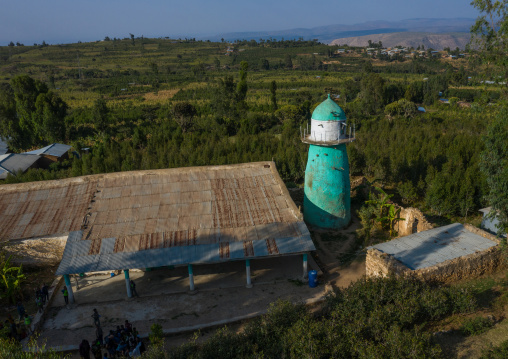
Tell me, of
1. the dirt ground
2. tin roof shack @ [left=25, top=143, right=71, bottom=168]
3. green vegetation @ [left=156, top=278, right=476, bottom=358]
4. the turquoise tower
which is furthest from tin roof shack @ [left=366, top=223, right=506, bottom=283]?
tin roof shack @ [left=25, top=143, right=71, bottom=168]

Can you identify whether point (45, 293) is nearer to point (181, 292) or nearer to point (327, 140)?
point (181, 292)

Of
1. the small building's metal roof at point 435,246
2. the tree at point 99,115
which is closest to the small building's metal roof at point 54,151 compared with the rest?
the tree at point 99,115

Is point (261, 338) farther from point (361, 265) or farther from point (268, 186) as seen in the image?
point (268, 186)

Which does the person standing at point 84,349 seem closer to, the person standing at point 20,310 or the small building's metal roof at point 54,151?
the person standing at point 20,310

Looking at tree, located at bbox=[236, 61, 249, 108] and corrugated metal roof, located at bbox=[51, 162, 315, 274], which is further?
tree, located at bbox=[236, 61, 249, 108]

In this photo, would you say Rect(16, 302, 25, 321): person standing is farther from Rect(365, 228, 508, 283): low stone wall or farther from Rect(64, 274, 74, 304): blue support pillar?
Rect(365, 228, 508, 283): low stone wall

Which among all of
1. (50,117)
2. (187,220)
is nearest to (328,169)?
(187,220)
